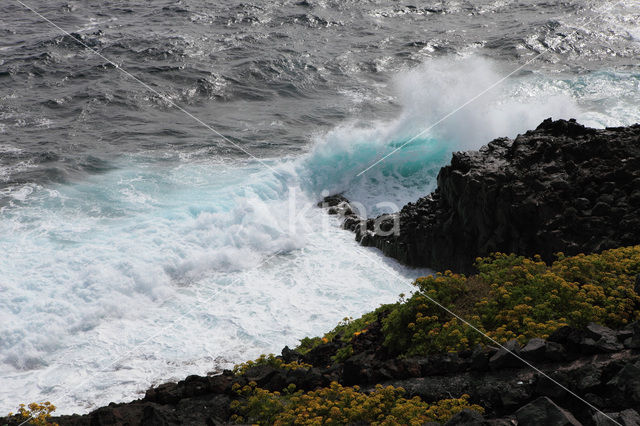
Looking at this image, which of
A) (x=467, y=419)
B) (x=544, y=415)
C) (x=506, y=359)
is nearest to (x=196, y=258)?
(x=506, y=359)

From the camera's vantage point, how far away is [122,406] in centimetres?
940

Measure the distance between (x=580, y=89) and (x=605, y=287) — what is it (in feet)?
67.9

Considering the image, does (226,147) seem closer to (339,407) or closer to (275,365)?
(275,365)

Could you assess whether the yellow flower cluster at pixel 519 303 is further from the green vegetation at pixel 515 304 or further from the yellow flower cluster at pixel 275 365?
the yellow flower cluster at pixel 275 365

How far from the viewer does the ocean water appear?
544 inches

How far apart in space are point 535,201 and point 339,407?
7.98m

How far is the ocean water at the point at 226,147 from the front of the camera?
13828mm

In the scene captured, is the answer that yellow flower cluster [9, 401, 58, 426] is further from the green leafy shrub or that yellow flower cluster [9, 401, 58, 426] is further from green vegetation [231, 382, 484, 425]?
the green leafy shrub

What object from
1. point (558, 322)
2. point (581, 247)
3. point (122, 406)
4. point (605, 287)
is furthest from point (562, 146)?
point (122, 406)

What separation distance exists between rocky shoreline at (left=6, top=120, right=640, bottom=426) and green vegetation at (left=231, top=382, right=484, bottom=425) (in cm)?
34

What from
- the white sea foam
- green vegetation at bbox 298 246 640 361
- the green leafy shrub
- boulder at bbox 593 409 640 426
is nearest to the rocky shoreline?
boulder at bbox 593 409 640 426

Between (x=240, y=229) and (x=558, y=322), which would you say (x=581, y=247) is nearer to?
(x=558, y=322)

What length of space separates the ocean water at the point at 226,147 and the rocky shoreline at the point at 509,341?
Result: 6.56 ft

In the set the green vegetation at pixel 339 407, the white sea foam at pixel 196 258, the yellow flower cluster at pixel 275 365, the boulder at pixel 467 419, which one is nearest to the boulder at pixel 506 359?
the green vegetation at pixel 339 407
